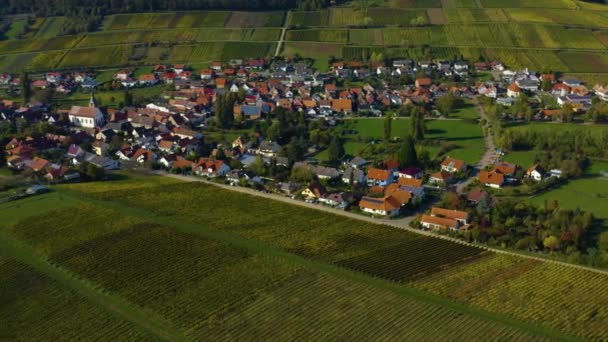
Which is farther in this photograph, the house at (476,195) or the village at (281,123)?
the village at (281,123)

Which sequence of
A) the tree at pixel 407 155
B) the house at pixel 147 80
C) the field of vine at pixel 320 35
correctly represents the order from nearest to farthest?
the tree at pixel 407 155
the house at pixel 147 80
the field of vine at pixel 320 35

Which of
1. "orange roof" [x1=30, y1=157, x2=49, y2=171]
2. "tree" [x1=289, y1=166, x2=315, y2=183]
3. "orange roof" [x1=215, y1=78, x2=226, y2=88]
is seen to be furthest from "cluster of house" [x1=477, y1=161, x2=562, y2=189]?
"orange roof" [x1=215, y1=78, x2=226, y2=88]

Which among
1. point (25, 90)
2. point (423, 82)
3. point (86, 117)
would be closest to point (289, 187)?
point (86, 117)

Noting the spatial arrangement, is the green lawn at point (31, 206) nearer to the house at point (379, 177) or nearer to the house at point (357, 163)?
the house at point (357, 163)

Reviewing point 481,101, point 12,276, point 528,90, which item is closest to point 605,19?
point 528,90

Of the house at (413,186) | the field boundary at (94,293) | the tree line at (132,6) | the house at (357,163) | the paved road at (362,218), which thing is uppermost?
the tree line at (132,6)

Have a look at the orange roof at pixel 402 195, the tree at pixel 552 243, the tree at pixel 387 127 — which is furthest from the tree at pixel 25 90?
the tree at pixel 552 243

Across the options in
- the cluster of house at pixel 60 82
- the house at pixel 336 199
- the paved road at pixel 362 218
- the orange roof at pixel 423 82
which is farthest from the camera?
the cluster of house at pixel 60 82
